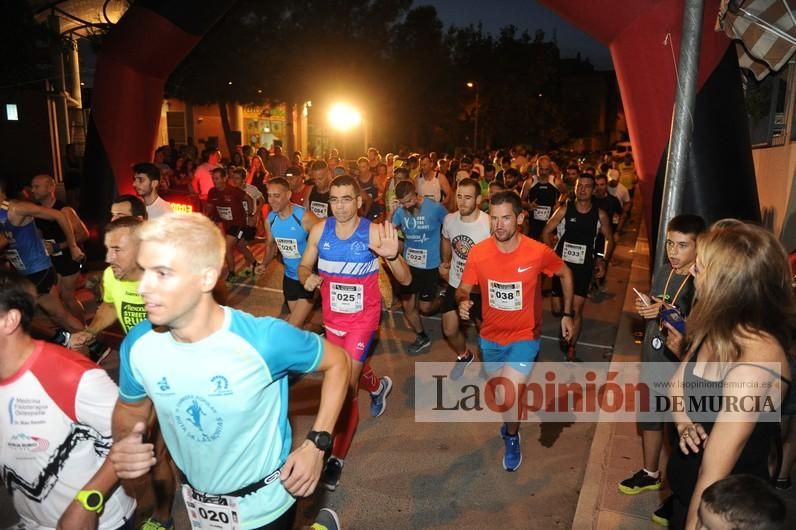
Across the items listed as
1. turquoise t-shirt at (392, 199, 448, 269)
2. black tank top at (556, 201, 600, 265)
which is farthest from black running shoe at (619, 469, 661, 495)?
turquoise t-shirt at (392, 199, 448, 269)

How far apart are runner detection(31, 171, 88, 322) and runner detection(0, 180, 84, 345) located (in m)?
0.31

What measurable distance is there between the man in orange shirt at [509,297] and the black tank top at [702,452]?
82.5 inches

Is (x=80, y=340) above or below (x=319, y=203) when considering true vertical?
below

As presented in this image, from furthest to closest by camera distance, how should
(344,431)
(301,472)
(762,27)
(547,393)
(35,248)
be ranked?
(35,248) → (547,393) → (762,27) → (344,431) → (301,472)

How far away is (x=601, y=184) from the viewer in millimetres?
13039

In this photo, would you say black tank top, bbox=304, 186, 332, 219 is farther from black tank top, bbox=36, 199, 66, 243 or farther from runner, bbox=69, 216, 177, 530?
runner, bbox=69, 216, 177, 530

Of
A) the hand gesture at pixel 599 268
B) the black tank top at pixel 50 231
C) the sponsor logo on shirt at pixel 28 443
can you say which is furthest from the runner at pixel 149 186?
the hand gesture at pixel 599 268

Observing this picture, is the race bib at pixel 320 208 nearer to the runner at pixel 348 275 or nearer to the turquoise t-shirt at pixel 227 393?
the runner at pixel 348 275

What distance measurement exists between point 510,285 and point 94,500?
129 inches

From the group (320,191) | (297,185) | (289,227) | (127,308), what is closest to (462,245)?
(289,227)

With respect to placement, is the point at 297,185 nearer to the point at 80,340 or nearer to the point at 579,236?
the point at 579,236

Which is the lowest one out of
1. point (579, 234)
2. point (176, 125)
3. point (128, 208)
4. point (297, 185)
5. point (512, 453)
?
point (512, 453)

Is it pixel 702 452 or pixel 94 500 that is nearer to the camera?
pixel 94 500

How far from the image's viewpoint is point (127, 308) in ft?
13.6
